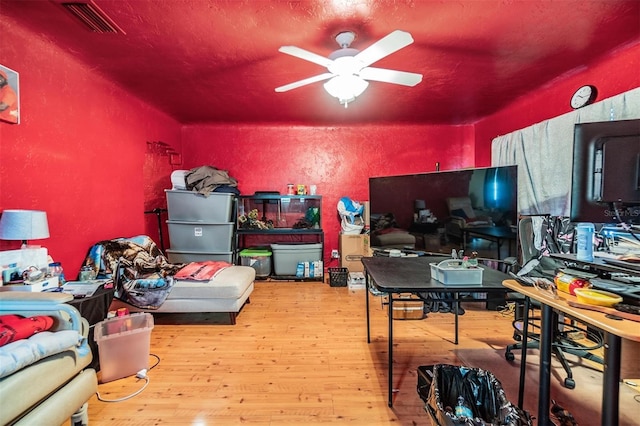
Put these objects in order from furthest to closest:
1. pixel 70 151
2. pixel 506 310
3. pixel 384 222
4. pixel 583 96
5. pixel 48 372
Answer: pixel 384 222 < pixel 506 310 < pixel 583 96 < pixel 70 151 < pixel 48 372

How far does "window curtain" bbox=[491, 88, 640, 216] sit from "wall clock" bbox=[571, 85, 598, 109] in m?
0.14

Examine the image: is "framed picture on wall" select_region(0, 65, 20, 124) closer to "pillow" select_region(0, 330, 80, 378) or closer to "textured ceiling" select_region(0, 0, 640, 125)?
"textured ceiling" select_region(0, 0, 640, 125)

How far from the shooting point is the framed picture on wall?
190 cm

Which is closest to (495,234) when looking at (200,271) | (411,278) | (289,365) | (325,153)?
(411,278)

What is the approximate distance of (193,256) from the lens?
388 cm

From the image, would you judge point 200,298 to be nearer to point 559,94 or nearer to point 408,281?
point 408,281

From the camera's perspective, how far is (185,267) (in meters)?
3.01

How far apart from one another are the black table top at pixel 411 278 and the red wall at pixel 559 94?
1923 mm

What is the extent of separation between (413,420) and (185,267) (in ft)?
7.91

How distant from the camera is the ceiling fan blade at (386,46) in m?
1.64

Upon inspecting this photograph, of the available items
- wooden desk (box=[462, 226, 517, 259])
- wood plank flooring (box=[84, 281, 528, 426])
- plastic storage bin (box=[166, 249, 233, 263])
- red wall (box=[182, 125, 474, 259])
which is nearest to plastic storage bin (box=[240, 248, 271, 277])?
plastic storage bin (box=[166, 249, 233, 263])

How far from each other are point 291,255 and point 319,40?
9.19ft

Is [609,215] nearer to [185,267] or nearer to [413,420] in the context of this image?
[413,420]

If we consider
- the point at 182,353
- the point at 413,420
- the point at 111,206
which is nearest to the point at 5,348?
the point at 182,353
